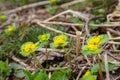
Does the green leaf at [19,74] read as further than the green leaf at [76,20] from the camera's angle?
No

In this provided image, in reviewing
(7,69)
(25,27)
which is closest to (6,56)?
(7,69)

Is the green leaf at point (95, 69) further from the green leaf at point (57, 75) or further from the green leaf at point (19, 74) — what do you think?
the green leaf at point (19, 74)

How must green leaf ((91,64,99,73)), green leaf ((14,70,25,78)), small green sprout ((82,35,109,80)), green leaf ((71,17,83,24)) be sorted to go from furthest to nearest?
green leaf ((71,17,83,24)) < green leaf ((14,70,25,78)) < green leaf ((91,64,99,73)) < small green sprout ((82,35,109,80))

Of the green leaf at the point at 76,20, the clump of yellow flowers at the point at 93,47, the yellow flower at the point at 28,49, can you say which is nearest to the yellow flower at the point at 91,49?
the clump of yellow flowers at the point at 93,47

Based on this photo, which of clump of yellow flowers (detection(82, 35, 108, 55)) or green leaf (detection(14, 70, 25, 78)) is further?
green leaf (detection(14, 70, 25, 78))

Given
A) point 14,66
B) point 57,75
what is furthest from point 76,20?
point 57,75

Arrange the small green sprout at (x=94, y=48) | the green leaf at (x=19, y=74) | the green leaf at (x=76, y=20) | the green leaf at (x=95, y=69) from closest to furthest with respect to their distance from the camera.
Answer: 1. the small green sprout at (x=94, y=48)
2. the green leaf at (x=95, y=69)
3. the green leaf at (x=19, y=74)
4. the green leaf at (x=76, y=20)

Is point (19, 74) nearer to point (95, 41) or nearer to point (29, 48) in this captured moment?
point (29, 48)

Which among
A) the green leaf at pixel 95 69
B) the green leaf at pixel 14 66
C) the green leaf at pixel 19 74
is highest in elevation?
the green leaf at pixel 95 69

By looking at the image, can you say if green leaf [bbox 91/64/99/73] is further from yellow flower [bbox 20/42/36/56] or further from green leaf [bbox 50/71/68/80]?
yellow flower [bbox 20/42/36/56]

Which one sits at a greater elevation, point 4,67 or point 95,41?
point 95,41

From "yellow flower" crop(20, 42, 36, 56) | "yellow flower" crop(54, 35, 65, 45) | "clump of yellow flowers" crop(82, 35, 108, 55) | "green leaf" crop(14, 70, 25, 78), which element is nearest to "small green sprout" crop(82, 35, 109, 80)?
"clump of yellow flowers" crop(82, 35, 108, 55)

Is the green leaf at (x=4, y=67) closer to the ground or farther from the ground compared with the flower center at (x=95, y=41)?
closer to the ground
